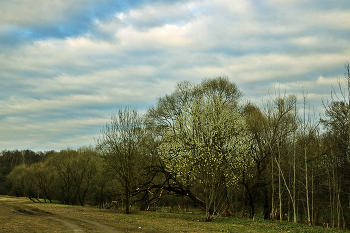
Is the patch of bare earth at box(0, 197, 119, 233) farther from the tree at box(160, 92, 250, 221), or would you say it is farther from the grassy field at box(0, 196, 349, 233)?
the tree at box(160, 92, 250, 221)

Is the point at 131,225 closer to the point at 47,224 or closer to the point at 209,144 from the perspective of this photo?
the point at 47,224

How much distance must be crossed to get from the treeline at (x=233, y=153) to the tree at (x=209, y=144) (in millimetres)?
89

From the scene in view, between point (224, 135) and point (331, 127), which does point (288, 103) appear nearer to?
point (331, 127)

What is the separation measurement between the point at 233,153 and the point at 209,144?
3.09m

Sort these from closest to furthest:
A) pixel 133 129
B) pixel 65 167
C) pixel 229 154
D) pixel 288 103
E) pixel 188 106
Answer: pixel 229 154
pixel 188 106
pixel 288 103
pixel 133 129
pixel 65 167

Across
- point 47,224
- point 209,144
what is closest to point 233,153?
point 209,144

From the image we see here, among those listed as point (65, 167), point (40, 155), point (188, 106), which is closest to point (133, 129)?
point (188, 106)

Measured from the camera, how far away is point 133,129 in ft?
123

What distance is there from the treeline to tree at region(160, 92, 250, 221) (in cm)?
9

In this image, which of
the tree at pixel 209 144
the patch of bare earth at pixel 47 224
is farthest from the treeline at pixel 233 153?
the patch of bare earth at pixel 47 224

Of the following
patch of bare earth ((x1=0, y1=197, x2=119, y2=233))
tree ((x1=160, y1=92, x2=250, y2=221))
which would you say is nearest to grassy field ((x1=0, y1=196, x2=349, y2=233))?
patch of bare earth ((x1=0, y1=197, x2=119, y2=233))

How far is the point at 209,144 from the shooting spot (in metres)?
25.3

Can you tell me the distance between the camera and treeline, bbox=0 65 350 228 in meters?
25.8

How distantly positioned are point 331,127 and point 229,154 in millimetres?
16839
